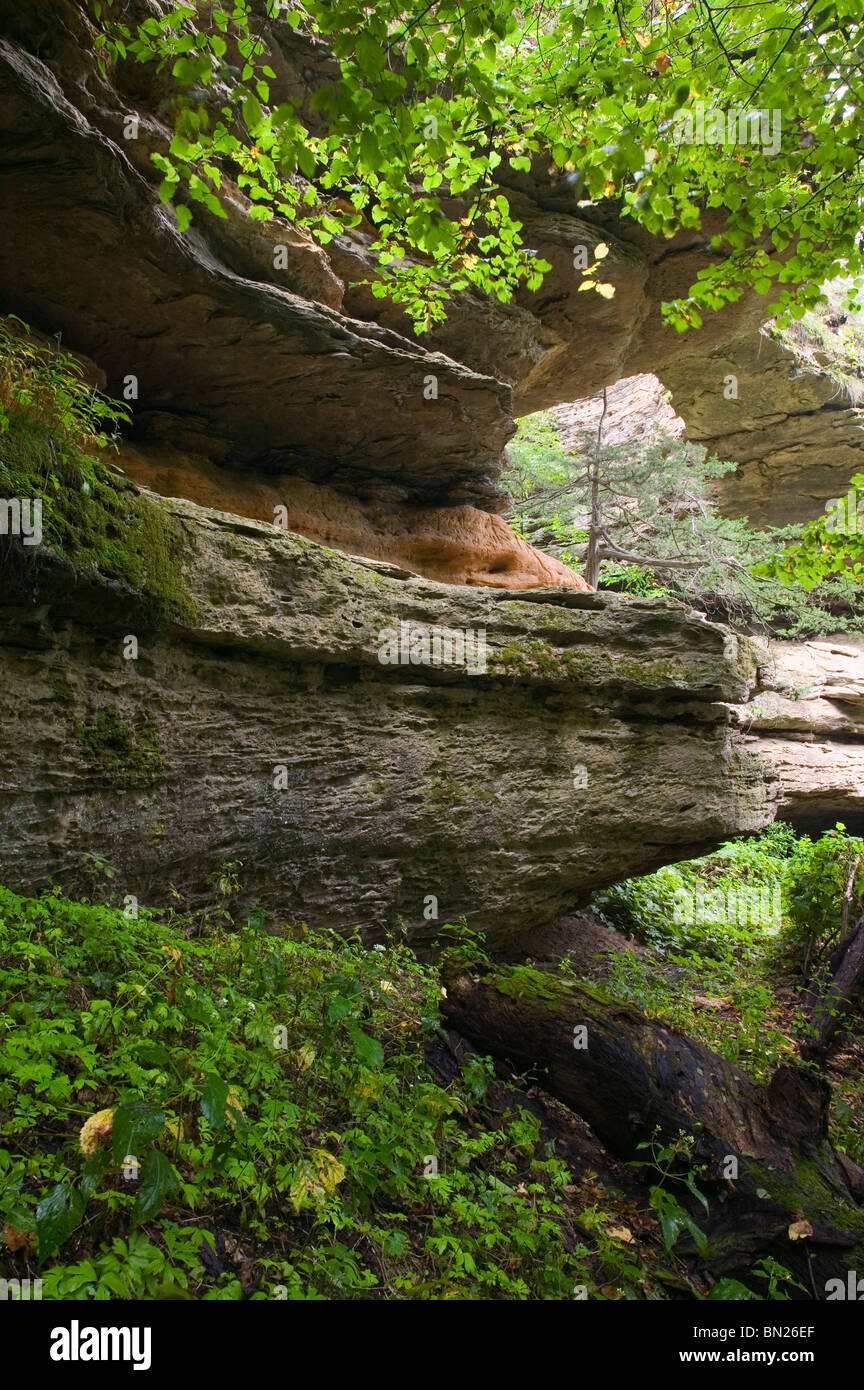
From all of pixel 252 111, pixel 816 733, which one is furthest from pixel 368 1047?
pixel 816 733

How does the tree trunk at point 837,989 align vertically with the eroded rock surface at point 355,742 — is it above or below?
below

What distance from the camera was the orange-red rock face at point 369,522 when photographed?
8328 millimetres

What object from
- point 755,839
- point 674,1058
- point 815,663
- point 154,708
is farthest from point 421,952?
point 815,663

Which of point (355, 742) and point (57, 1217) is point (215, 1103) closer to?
point (57, 1217)

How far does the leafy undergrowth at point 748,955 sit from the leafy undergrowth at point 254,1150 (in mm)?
3061

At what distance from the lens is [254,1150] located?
3199 mm

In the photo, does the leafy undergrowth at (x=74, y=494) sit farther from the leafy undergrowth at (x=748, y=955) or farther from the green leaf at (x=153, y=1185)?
the leafy undergrowth at (x=748, y=955)

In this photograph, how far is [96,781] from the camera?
538 cm

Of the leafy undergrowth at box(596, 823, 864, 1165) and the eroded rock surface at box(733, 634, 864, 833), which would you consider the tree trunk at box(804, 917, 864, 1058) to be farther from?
the eroded rock surface at box(733, 634, 864, 833)

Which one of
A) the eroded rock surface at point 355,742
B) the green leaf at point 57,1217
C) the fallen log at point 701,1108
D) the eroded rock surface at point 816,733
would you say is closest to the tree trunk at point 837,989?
the eroded rock surface at point 355,742

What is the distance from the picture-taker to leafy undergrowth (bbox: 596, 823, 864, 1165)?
24.9 feet

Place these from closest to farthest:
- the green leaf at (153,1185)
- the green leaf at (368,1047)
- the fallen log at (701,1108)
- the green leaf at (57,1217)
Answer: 1. the green leaf at (57,1217)
2. the green leaf at (153,1185)
3. the green leaf at (368,1047)
4. the fallen log at (701,1108)

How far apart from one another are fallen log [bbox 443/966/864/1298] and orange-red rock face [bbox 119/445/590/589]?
5829 mm

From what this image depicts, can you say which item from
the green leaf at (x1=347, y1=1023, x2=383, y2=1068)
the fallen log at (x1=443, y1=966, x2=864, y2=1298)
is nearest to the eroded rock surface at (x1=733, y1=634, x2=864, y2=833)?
the fallen log at (x1=443, y1=966, x2=864, y2=1298)
